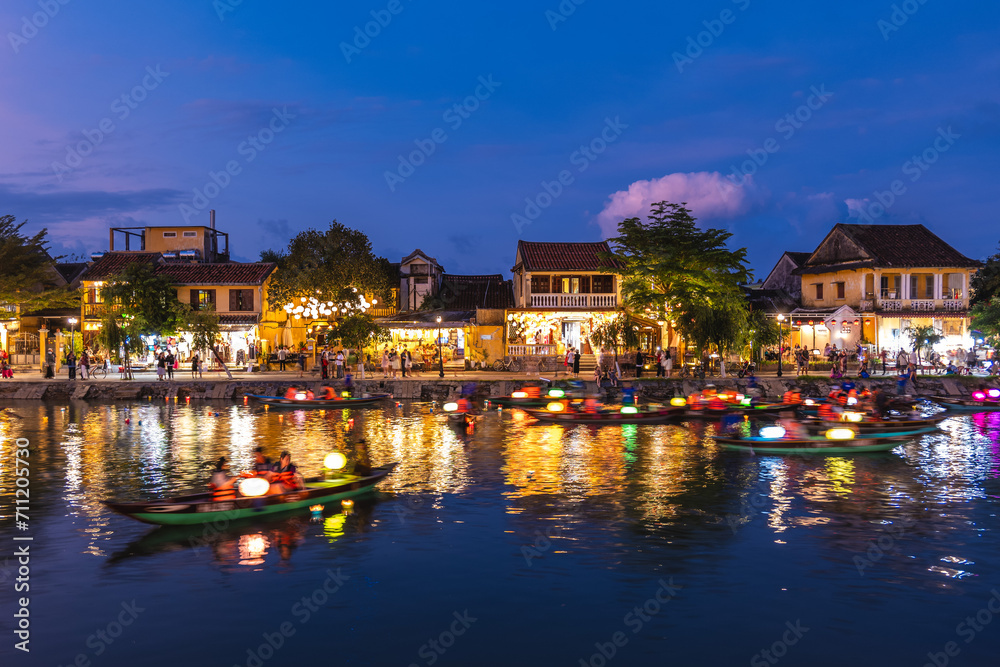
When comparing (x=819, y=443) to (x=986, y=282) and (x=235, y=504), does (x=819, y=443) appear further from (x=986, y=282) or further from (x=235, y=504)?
(x=986, y=282)

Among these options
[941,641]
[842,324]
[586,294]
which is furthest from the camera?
[586,294]

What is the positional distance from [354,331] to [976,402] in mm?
33078

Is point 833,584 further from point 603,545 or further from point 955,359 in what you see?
point 955,359

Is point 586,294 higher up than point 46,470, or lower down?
higher up

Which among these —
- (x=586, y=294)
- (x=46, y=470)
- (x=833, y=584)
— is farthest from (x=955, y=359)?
(x=46, y=470)

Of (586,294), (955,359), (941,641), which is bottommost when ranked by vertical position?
(941,641)

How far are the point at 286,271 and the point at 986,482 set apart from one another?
48.8 meters

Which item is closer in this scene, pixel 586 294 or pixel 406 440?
pixel 406 440

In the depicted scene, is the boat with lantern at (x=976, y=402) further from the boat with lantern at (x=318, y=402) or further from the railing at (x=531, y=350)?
the boat with lantern at (x=318, y=402)

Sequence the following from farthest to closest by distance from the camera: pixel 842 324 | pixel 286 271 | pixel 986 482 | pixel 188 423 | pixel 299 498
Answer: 1. pixel 286 271
2. pixel 842 324
3. pixel 188 423
4. pixel 986 482
5. pixel 299 498

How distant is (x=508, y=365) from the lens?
50.1 metres

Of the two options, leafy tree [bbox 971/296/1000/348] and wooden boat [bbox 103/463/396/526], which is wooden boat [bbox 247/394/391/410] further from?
leafy tree [bbox 971/296/1000/348]

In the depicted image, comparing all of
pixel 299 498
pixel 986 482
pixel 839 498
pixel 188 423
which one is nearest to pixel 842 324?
pixel 986 482

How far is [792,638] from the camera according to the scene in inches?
456
